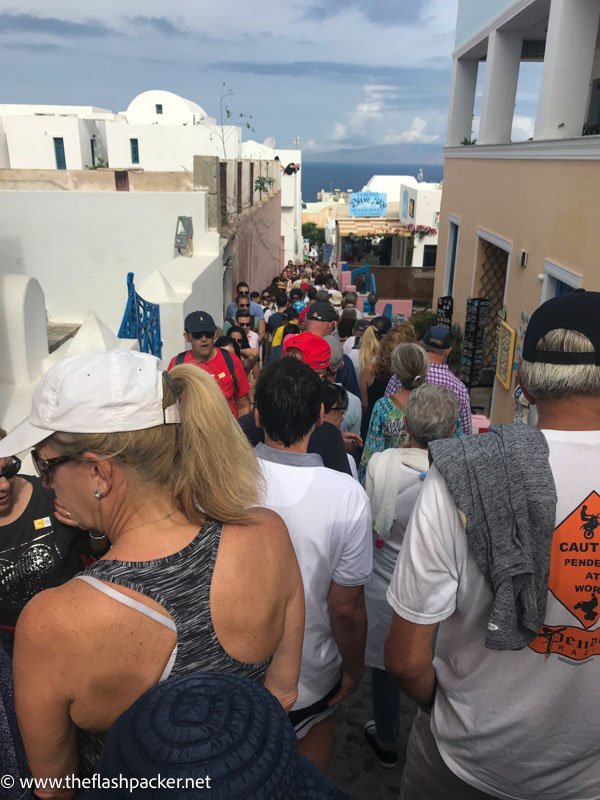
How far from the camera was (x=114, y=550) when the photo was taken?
1.28 metres

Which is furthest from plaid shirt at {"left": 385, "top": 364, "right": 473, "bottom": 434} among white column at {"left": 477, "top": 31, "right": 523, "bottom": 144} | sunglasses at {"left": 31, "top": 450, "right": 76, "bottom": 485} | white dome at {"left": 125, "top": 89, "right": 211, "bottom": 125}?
white dome at {"left": 125, "top": 89, "right": 211, "bottom": 125}

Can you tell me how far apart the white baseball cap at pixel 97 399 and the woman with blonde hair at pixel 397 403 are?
1.96 m

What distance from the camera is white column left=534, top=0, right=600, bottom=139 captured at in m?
5.84

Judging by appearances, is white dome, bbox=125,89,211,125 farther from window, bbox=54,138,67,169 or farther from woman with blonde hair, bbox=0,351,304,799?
woman with blonde hair, bbox=0,351,304,799

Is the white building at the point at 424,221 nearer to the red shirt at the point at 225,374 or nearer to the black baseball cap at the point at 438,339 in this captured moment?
the black baseball cap at the point at 438,339

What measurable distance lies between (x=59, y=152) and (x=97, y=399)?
33111 mm

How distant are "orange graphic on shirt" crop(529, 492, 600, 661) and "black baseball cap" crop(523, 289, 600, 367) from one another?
0.33 m

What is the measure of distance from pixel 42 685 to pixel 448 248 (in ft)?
38.5

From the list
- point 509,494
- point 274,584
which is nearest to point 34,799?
point 274,584

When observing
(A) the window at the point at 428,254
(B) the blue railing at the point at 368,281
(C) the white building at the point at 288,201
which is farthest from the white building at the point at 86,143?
(B) the blue railing at the point at 368,281

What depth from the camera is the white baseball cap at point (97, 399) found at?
1.29 m

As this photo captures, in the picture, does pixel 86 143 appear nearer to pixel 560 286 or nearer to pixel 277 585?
pixel 560 286

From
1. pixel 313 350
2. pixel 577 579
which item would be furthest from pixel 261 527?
pixel 313 350

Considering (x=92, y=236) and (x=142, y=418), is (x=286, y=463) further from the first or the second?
(x=92, y=236)
